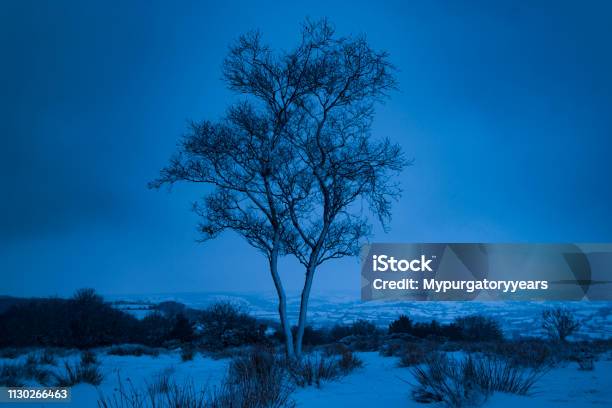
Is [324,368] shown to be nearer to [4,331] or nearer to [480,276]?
[480,276]

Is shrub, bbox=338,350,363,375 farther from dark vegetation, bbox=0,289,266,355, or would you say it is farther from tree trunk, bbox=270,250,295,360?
dark vegetation, bbox=0,289,266,355

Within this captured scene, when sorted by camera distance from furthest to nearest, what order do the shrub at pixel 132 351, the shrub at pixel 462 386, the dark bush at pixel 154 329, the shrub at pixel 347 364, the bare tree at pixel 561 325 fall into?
the dark bush at pixel 154 329 < the bare tree at pixel 561 325 < the shrub at pixel 132 351 < the shrub at pixel 347 364 < the shrub at pixel 462 386

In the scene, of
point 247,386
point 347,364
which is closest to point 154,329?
point 347,364

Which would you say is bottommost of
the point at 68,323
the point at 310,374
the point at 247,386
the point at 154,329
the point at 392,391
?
the point at 154,329

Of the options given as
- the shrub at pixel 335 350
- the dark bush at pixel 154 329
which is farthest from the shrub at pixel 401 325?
the shrub at pixel 335 350

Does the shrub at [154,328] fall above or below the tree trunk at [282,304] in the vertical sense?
below

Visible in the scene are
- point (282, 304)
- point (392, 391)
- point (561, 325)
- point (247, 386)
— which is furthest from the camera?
point (561, 325)

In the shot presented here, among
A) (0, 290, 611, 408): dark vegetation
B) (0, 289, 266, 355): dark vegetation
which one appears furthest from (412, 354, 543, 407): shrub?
(0, 289, 266, 355): dark vegetation

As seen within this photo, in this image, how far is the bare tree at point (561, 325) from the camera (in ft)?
79.8

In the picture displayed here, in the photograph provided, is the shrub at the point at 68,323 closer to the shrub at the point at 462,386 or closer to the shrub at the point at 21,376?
the shrub at the point at 21,376

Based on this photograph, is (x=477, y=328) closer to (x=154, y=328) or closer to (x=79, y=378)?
(x=154, y=328)

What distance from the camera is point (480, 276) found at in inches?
725

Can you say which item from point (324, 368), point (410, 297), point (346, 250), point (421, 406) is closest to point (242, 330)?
point (410, 297)

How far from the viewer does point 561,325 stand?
2447cm
